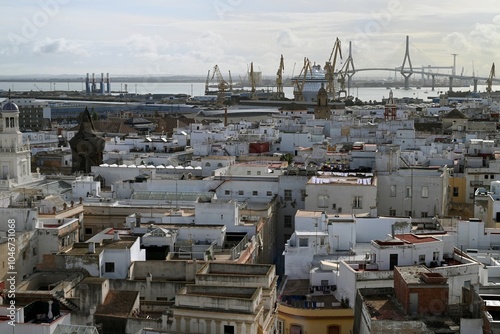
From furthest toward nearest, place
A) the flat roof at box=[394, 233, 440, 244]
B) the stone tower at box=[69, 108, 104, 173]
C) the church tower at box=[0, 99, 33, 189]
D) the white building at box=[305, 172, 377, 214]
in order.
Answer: the stone tower at box=[69, 108, 104, 173]
the church tower at box=[0, 99, 33, 189]
the white building at box=[305, 172, 377, 214]
the flat roof at box=[394, 233, 440, 244]

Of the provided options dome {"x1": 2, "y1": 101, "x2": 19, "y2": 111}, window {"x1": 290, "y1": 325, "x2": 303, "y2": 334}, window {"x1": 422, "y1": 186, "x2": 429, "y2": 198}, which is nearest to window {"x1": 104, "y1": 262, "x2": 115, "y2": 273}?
window {"x1": 290, "y1": 325, "x2": 303, "y2": 334}

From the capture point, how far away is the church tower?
80.6ft

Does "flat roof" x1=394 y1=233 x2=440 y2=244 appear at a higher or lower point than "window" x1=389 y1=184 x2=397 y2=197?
higher

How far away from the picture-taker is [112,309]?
45.1 ft

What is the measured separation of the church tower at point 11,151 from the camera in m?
24.6

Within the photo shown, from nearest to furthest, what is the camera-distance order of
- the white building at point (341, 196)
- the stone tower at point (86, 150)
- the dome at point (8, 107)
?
the white building at point (341, 196) → the dome at point (8, 107) → the stone tower at point (86, 150)

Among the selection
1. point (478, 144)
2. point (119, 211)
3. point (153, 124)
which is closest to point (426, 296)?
point (119, 211)

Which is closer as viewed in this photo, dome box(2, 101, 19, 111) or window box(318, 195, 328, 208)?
window box(318, 195, 328, 208)

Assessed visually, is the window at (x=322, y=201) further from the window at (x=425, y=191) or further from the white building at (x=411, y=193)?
the window at (x=425, y=191)

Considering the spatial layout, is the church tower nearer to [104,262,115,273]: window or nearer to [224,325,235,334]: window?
[104,262,115,273]: window

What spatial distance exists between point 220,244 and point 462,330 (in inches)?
307

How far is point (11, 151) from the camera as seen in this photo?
2462cm

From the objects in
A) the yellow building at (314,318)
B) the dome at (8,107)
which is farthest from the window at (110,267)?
the dome at (8,107)

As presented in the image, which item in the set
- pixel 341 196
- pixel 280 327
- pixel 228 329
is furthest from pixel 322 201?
pixel 228 329
